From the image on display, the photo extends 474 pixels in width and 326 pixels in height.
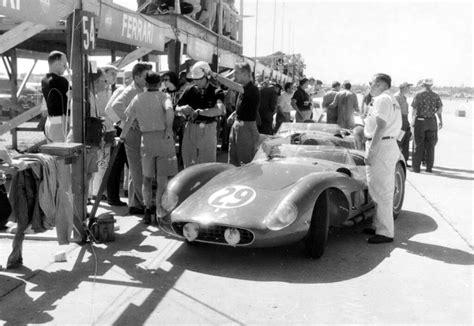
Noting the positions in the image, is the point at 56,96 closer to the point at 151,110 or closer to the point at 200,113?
the point at 151,110

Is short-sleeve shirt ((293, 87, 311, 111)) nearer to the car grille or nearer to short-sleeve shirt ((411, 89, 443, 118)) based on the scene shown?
short-sleeve shirt ((411, 89, 443, 118))

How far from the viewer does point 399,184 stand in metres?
6.16

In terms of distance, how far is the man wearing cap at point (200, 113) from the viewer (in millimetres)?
6070

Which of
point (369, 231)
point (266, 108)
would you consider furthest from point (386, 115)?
point (266, 108)

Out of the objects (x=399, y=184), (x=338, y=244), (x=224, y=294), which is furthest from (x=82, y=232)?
(x=399, y=184)

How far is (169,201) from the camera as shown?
4.82 metres

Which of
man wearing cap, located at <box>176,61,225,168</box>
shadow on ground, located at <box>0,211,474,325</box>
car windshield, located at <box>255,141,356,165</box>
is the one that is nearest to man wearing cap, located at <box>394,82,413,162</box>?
car windshield, located at <box>255,141,356,165</box>

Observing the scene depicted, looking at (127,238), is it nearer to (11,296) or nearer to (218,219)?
(218,219)

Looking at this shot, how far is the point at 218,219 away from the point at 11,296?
1.63m

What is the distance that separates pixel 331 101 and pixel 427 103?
199cm

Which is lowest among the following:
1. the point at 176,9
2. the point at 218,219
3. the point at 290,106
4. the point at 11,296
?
the point at 11,296

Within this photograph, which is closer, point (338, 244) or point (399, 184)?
point (338, 244)

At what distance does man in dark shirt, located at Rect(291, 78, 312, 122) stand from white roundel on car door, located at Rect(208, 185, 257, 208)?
699 cm

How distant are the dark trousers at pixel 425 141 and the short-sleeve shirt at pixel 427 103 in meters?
0.12
